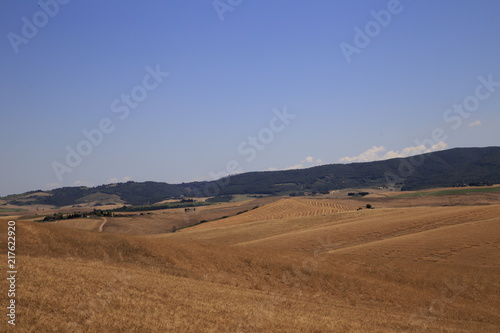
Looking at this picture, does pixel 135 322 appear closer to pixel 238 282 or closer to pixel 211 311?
pixel 211 311

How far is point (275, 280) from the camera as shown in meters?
27.4

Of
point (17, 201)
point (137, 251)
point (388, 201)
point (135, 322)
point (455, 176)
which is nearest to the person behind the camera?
point (135, 322)

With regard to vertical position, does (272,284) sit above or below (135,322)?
below

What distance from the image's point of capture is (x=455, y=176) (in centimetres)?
16025

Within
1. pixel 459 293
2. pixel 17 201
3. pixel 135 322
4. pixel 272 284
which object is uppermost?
pixel 17 201

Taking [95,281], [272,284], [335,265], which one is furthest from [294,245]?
[95,281]

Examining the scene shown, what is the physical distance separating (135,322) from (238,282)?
42.8ft

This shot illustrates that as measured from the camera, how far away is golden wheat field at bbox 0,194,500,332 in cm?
1505

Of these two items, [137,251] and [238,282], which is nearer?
[238,282]

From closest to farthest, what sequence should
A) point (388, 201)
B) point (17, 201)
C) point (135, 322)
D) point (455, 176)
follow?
1. point (135, 322)
2. point (388, 201)
3. point (455, 176)
4. point (17, 201)

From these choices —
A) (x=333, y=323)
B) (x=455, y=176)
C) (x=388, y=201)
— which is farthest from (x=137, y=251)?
(x=455, y=176)

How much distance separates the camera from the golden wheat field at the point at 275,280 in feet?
49.4

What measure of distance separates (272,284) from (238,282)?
7.97ft

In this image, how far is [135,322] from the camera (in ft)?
45.5
